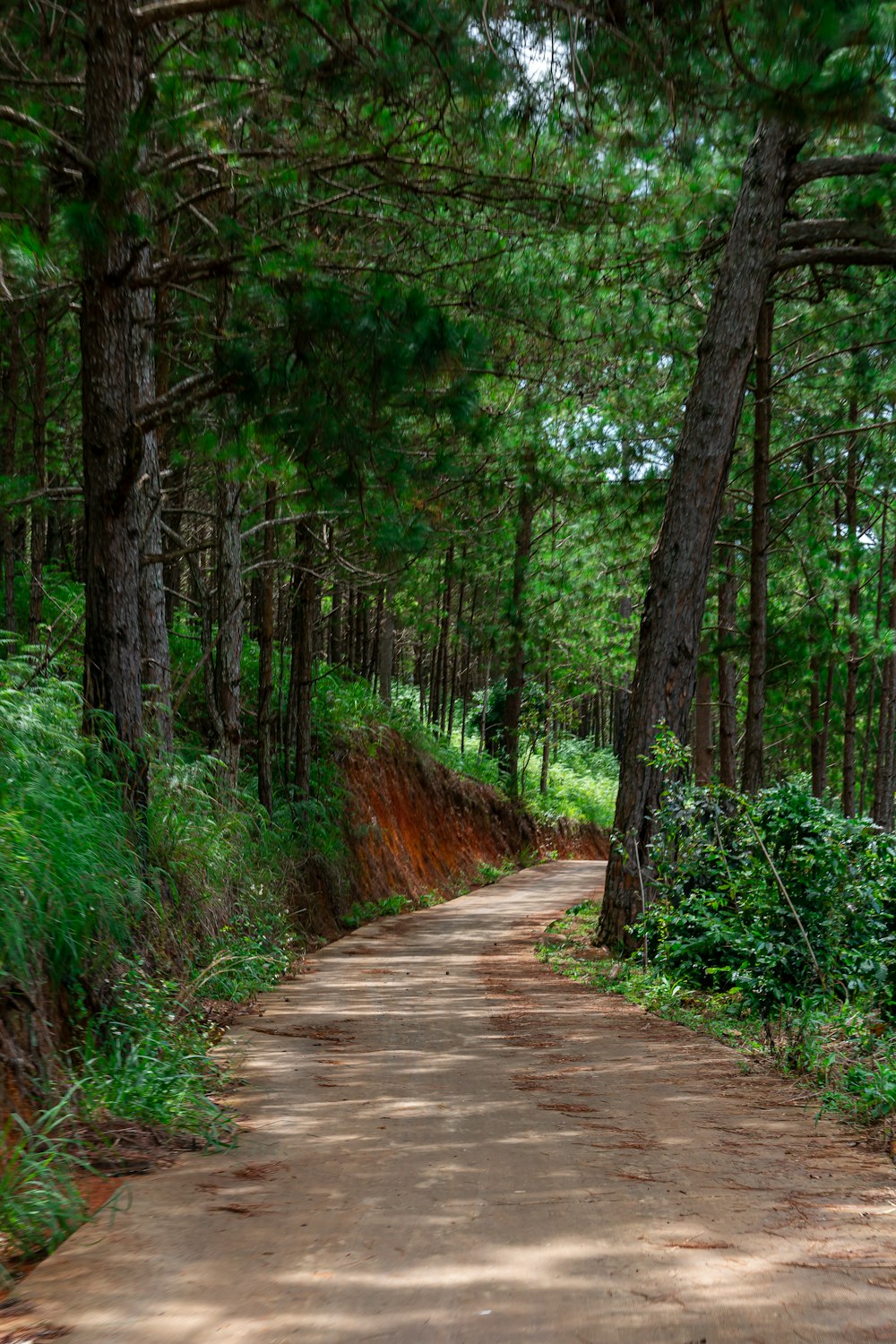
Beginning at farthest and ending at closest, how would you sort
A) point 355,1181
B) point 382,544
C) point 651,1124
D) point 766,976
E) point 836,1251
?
point 382,544 < point 766,976 < point 651,1124 < point 355,1181 < point 836,1251

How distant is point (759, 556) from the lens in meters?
14.0

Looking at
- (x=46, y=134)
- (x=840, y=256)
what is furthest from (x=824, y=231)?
(x=46, y=134)

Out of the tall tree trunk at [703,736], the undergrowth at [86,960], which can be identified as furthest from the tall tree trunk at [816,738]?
the undergrowth at [86,960]

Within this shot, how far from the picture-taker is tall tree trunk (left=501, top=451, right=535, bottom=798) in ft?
51.2

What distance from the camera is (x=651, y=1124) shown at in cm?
504

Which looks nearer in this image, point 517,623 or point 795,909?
point 795,909

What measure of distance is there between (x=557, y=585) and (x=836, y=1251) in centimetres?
2127

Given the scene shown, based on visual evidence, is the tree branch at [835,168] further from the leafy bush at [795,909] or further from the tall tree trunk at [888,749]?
the tall tree trunk at [888,749]

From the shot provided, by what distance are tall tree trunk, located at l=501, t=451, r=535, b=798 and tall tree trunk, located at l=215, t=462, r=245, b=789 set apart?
4465 millimetres

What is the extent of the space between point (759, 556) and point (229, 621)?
21.8ft

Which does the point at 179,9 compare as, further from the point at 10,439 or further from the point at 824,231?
the point at 824,231

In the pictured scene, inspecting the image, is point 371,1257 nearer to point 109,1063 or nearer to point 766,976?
point 109,1063

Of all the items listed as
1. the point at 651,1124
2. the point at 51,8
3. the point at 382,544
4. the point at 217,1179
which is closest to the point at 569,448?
the point at 382,544

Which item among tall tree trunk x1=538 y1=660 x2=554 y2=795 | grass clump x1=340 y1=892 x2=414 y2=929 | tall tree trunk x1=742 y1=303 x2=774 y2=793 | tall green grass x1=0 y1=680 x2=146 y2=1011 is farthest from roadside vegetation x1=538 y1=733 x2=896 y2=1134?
tall tree trunk x1=538 y1=660 x2=554 y2=795
